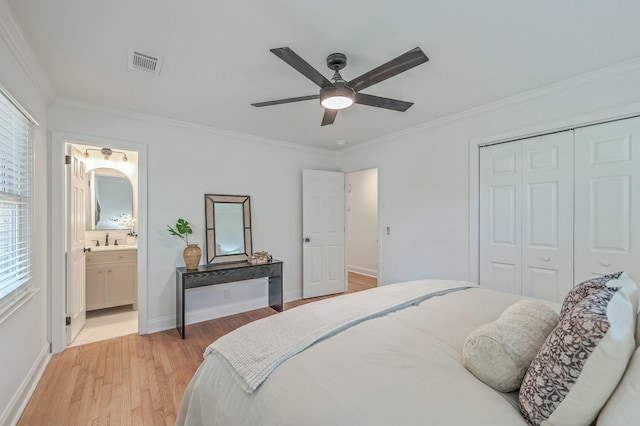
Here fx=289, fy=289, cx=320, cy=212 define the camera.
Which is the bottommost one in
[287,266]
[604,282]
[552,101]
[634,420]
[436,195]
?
[287,266]

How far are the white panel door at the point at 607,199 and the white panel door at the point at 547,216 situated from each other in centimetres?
7

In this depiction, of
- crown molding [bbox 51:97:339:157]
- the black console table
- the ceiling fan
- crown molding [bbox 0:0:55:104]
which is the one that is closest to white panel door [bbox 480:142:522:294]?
the ceiling fan

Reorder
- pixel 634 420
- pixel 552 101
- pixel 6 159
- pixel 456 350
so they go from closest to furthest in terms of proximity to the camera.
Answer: pixel 634 420 → pixel 456 350 → pixel 6 159 → pixel 552 101

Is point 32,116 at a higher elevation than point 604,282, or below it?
higher

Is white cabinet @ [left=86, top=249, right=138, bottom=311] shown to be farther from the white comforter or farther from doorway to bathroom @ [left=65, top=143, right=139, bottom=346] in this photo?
the white comforter

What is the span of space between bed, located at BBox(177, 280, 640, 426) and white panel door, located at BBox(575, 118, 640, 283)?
139cm

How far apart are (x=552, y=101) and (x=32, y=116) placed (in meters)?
4.21

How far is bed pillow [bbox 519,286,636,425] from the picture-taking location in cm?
77

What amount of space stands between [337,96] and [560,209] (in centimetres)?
216

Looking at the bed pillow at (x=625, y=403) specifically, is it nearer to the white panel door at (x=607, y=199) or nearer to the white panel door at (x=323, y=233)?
the white panel door at (x=607, y=199)

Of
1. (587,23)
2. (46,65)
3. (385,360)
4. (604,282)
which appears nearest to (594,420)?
(385,360)

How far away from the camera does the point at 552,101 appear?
2.49 metres

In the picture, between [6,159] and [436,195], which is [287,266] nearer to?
[436,195]

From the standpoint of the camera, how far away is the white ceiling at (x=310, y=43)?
5.10 ft
